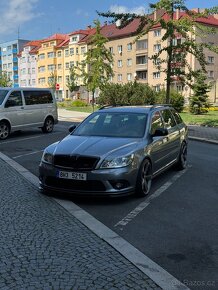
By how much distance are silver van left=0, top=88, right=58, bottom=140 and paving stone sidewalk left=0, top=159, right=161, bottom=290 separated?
9.84 meters

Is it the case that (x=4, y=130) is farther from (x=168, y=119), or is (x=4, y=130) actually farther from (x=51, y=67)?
(x=51, y=67)

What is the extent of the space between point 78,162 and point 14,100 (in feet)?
33.5

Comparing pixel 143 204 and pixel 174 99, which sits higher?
pixel 174 99

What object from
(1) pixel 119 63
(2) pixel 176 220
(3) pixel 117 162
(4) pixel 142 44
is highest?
(4) pixel 142 44

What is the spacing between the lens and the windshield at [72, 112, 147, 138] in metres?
7.45

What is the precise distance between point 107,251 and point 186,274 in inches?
36.2

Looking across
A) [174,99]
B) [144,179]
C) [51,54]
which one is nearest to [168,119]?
[144,179]

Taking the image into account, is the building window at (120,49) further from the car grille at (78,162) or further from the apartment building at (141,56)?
the car grille at (78,162)

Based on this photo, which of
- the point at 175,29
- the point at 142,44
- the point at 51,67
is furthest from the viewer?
the point at 51,67

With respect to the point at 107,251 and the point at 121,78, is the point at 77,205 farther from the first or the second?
the point at 121,78

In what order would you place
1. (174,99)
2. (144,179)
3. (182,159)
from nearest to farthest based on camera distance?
(144,179), (182,159), (174,99)

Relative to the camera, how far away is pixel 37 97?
17188 millimetres

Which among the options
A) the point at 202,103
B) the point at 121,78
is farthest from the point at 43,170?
the point at 121,78

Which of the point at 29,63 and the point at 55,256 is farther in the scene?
the point at 29,63
